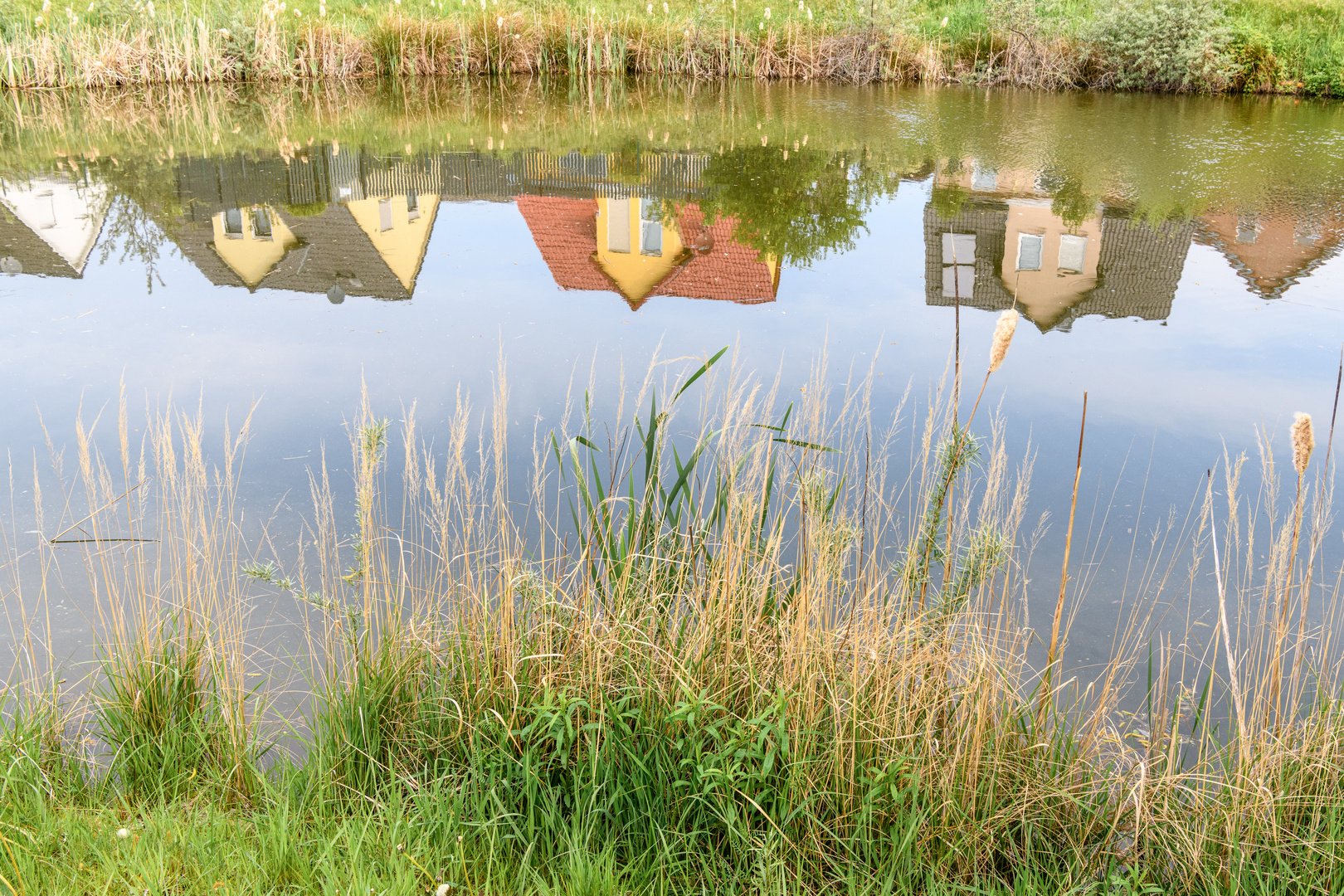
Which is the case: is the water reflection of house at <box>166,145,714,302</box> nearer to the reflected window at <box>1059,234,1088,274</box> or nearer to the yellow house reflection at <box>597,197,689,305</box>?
the yellow house reflection at <box>597,197,689,305</box>

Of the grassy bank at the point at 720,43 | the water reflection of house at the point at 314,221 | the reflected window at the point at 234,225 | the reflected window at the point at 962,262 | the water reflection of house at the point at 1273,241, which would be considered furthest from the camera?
the grassy bank at the point at 720,43

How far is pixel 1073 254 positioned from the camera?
8.26 metres

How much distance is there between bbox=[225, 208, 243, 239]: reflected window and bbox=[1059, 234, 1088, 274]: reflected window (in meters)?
7.08

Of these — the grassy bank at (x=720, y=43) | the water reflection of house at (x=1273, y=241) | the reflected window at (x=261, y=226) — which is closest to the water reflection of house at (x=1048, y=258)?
the water reflection of house at (x=1273, y=241)

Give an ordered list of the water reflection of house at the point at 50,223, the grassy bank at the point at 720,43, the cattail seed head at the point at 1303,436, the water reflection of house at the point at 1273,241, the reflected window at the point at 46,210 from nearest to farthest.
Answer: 1. the cattail seed head at the point at 1303,436
2. the water reflection of house at the point at 50,223
3. the water reflection of house at the point at 1273,241
4. the reflected window at the point at 46,210
5. the grassy bank at the point at 720,43

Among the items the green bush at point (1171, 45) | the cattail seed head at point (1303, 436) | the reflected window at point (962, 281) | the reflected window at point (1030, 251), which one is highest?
the green bush at point (1171, 45)

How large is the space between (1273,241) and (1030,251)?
9.34 feet

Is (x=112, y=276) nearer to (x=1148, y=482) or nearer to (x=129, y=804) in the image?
(x=129, y=804)

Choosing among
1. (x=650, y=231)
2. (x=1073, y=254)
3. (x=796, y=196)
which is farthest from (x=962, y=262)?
(x=796, y=196)

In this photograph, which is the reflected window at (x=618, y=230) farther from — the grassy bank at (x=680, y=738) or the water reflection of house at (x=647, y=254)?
the grassy bank at (x=680, y=738)

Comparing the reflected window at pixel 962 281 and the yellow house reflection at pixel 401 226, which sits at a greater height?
the yellow house reflection at pixel 401 226

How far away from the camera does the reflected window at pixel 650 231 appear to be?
8.49 m

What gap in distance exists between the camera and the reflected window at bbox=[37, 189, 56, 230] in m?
9.09

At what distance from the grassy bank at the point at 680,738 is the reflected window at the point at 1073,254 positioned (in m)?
5.17
